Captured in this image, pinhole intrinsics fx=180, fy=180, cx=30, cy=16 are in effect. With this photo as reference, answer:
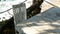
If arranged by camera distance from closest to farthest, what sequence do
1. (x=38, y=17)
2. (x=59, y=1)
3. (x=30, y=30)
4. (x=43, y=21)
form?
(x=30, y=30) → (x=43, y=21) → (x=38, y=17) → (x=59, y=1)

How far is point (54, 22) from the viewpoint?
2631 mm

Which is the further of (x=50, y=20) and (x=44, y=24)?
(x=50, y=20)

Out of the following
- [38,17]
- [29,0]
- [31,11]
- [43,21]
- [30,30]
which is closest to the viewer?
[30,30]

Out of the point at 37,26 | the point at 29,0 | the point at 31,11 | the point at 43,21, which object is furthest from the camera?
the point at 29,0

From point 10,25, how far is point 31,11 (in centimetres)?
87

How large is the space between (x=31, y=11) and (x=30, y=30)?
2825 millimetres

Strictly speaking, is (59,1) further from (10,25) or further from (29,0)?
(10,25)

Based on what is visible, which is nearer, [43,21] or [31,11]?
[43,21]

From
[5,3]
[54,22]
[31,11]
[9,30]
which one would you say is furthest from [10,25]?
[5,3]

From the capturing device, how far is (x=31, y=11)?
16.9 feet

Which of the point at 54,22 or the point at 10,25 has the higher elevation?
the point at 54,22

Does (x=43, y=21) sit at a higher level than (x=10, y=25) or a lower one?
higher

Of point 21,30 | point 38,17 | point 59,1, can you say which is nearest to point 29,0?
point 59,1

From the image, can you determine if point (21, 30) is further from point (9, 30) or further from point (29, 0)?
point (29, 0)
